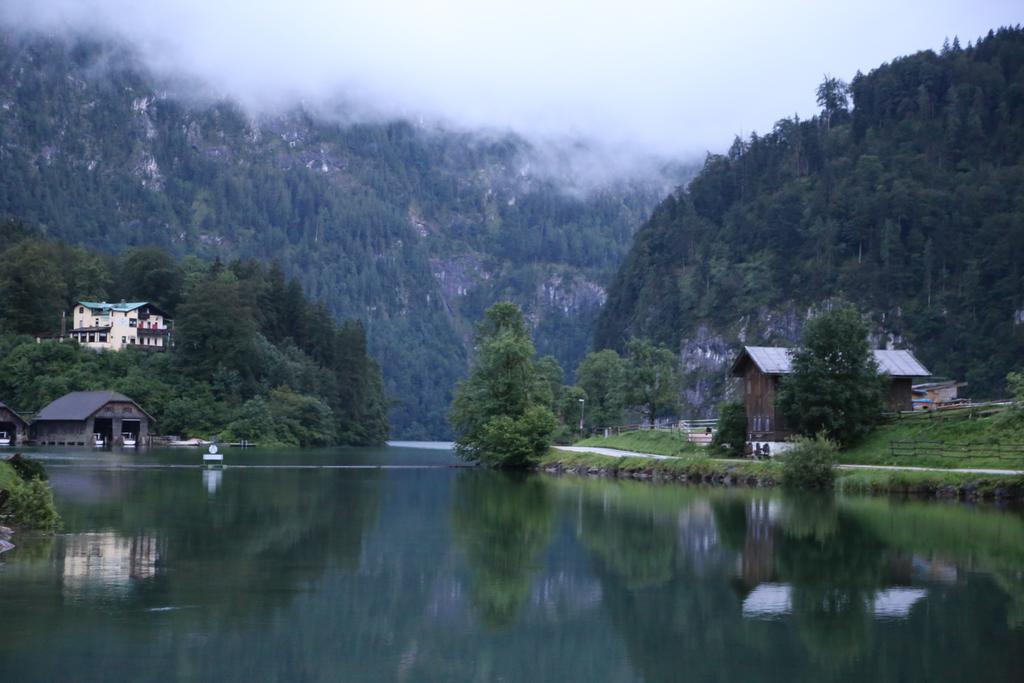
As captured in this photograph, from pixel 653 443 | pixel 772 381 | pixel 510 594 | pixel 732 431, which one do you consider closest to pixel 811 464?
pixel 772 381

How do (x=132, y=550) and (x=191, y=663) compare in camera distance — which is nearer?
(x=191, y=663)

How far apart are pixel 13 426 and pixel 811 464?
93148 mm

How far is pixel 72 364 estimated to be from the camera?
455ft

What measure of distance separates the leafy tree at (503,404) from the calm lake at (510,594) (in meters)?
43.1

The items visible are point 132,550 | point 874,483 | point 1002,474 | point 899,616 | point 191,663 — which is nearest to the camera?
point 191,663

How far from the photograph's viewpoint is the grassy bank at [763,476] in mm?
54500

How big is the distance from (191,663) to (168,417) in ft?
404

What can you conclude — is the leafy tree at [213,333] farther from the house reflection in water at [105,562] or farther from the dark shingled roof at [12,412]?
the house reflection in water at [105,562]

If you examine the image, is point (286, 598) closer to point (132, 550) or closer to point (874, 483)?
point (132, 550)

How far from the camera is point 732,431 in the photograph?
81062mm

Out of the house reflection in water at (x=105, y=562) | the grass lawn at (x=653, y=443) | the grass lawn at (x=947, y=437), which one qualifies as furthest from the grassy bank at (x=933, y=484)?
the house reflection in water at (x=105, y=562)

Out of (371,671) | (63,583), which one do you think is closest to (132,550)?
(63,583)

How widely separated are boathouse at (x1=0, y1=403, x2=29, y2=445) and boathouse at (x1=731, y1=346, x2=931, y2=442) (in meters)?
76.5

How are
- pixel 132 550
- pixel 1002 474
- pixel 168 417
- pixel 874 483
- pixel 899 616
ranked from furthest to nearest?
1. pixel 168 417
2. pixel 874 483
3. pixel 1002 474
4. pixel 132 550
5. pixel 899 616
